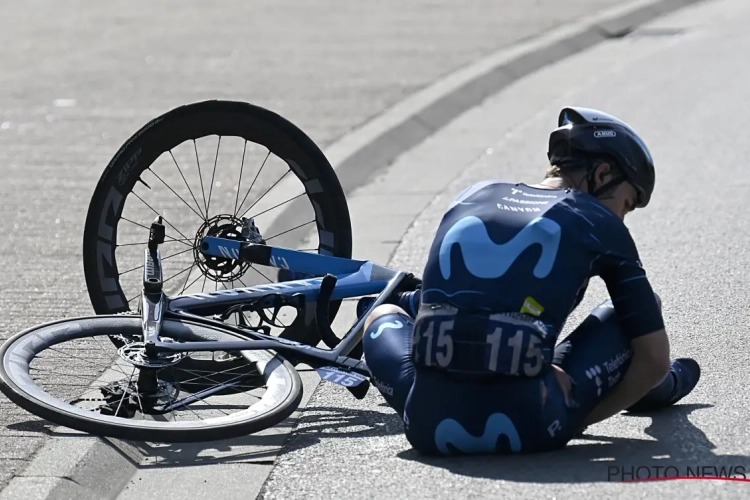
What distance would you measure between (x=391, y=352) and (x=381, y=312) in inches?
10.6

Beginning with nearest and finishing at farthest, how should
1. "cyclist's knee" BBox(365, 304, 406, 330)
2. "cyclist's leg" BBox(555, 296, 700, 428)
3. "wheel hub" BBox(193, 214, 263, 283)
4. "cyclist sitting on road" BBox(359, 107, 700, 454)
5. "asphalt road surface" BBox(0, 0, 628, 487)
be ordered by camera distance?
"cyclist sitting on road" BBox(359, 107, 700, 454), "cyclist's leg" BBox(555, 296, 700, 428), "cyclist's knee" BBox(365, 304, 406, 330), "wheel hub" BBox(193, 214, 263, 283), "asphalt road surface" BBox(0, 0, 628, 487)

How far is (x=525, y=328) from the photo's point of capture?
439cm

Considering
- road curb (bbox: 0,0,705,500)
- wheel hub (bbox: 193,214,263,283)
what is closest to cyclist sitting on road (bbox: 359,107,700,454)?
road curb (bbox: 0,0,705,500)

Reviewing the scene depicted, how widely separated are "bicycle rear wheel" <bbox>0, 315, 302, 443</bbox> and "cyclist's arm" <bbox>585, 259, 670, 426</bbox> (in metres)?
1.17

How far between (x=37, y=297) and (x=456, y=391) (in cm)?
290

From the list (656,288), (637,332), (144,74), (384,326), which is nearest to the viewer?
(637,332)

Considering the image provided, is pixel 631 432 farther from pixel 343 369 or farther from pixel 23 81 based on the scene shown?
pixel 23 81

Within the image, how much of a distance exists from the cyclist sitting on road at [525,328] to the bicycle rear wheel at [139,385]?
574 millimetres

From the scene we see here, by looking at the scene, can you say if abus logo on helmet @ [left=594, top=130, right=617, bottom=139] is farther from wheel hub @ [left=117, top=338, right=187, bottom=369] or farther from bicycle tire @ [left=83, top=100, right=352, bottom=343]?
wheel hub @ [left=117, top=338, right=187, bottom=369]

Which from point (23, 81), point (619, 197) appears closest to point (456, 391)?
point (619, 197)

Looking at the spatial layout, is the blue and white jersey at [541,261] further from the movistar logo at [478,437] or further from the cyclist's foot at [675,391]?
the cyclist's foot at [675,391]

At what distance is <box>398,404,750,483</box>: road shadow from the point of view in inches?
168

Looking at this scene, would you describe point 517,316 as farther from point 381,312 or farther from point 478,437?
point 381,312

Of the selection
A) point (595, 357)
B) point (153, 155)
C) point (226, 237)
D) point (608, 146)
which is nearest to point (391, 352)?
point (595, 357)
